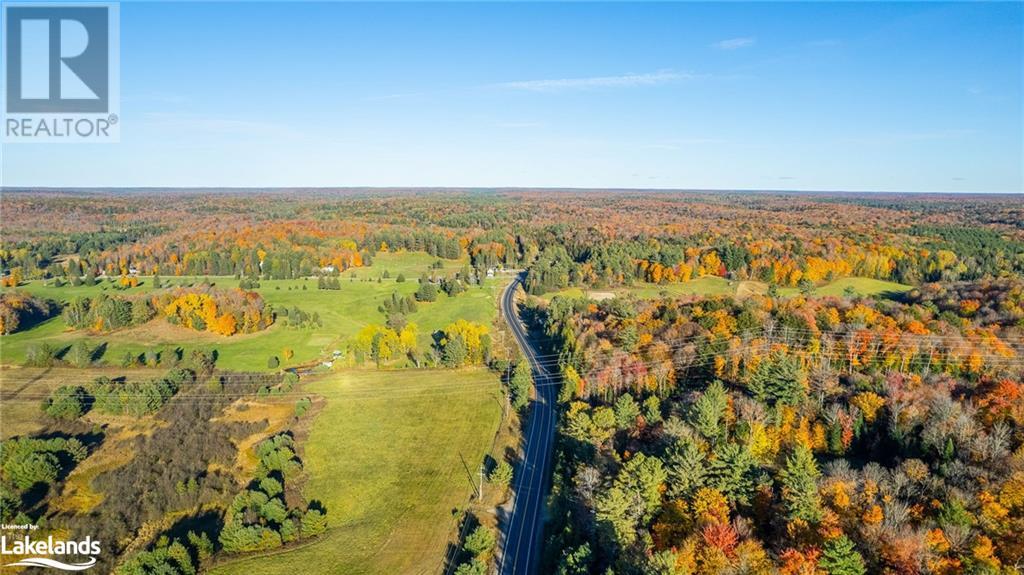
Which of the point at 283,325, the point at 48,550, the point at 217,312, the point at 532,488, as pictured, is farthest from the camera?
the point at 283,325

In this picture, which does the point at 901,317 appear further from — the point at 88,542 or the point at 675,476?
the point at 88,542

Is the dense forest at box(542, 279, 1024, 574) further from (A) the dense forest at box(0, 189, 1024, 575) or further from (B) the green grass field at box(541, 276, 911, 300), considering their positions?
(B) the green grass field at box(541, 276, 911, 300)

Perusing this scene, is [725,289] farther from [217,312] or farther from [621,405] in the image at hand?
[217,312]

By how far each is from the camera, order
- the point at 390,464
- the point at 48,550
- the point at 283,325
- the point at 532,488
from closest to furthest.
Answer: the point at 48,550 → the point at 532,488 → the point at 390,464 → the point at 283,325

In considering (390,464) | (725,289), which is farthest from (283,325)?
(725,289)

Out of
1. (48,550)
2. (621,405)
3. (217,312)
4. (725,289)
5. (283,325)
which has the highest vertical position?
(725,289)

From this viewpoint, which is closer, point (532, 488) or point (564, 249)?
point (532, 488)

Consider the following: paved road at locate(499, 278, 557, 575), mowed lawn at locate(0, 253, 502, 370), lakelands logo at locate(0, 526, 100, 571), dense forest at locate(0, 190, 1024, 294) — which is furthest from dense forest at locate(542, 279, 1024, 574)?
dense forest at locate(0, 190, 1024, 294)

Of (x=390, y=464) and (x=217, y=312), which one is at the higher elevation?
(x=217, y=312)
